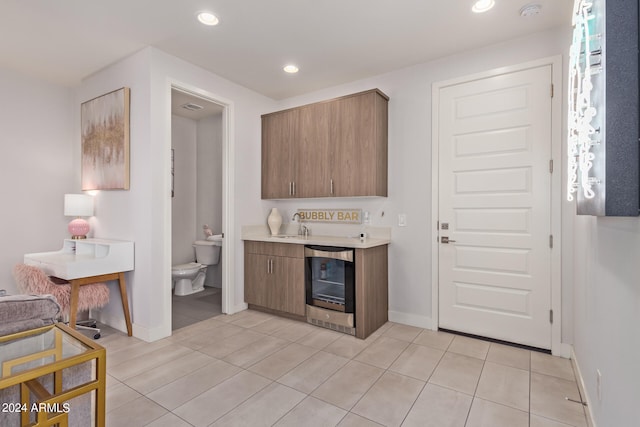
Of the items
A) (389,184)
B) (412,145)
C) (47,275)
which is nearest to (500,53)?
(412,145)

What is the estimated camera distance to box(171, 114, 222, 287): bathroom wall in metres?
4.95

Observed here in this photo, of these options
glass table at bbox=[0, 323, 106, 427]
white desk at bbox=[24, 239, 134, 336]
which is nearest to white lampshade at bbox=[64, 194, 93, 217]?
white desk at bbox=[24, 239, 134, 336]

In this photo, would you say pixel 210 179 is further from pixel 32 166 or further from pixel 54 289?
pixel 54 289

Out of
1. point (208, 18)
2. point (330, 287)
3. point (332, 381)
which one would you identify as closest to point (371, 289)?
point (330, 287)

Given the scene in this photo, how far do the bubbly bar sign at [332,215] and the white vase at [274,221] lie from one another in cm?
28

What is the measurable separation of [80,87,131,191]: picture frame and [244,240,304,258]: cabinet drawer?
1405 millimetres

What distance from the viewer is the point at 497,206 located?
9.20 ft

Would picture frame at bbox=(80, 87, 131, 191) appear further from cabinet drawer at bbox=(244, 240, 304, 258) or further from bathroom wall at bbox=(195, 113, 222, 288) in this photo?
bathroom wall at bbox=(195, 113, 222, 288)

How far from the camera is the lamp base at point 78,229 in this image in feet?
10.9

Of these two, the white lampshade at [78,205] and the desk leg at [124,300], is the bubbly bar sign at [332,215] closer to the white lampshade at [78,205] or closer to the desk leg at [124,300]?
the desk leg at [124,300]

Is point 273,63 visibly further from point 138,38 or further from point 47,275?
point 47,275

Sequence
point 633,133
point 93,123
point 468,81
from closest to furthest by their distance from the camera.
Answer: point 633,133
point 468,81
point 93,123

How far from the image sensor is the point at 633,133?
0.97 metres

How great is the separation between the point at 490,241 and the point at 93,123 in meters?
4.22
